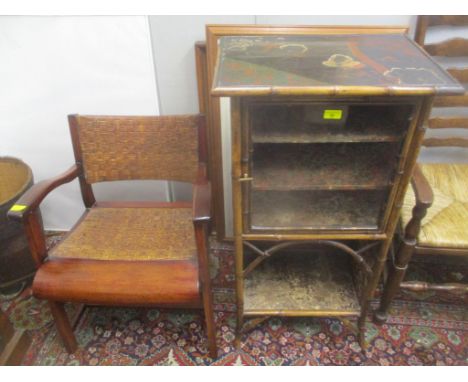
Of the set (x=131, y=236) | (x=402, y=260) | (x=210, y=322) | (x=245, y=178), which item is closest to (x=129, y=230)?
(x=131, y=236)

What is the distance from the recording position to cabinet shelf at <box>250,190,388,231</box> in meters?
1.14

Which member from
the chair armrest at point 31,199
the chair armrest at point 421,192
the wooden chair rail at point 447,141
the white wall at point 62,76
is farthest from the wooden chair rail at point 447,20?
the chair armrest at point 31,199

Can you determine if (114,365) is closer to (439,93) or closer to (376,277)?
(376,277)

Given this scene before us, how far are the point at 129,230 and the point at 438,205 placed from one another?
4.21 ft

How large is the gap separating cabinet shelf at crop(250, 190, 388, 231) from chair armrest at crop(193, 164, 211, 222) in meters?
0.16

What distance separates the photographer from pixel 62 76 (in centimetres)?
153

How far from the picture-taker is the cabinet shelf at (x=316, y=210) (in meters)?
1.14

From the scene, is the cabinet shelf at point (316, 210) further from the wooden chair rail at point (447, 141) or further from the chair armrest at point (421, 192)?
the wooden chair rail at point (447, 141)

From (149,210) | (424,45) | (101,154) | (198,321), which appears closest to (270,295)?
(198,321)

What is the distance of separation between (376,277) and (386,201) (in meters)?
0.33

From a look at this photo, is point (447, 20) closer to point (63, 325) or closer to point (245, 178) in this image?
point (245, 178)

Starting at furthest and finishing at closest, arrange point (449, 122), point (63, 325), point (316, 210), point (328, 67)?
point (449, 122)
point (63, 325)
point (316, 210)
point (328, 67)

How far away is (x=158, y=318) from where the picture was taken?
1.55 metres

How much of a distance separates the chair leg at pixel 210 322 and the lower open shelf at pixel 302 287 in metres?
0.16
